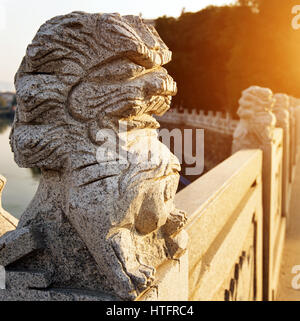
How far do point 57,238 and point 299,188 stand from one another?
615 inches

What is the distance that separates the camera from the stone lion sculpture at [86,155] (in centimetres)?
151

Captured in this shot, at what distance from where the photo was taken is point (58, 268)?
162 cm

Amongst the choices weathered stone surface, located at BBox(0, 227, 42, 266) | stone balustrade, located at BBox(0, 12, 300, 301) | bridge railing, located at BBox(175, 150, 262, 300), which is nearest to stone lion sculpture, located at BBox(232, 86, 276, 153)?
bridge railing, located at BBox(175, 150, 262, 300)

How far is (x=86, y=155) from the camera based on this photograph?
1.54 m

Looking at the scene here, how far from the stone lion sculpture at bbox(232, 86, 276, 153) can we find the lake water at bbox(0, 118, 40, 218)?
132 inches

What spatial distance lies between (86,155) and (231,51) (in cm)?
2092

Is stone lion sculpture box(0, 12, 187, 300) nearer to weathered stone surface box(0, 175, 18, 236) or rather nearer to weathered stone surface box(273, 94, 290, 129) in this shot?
weathered stone surface box(0, 175, 18, 236)

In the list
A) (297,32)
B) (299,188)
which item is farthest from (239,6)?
(299,188)

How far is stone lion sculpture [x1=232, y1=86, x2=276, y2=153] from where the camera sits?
6637mm

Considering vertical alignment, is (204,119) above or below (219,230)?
below

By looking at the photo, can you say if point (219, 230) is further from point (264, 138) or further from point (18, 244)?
point (264, 138)

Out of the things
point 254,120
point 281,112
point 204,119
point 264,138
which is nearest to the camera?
point 264,138

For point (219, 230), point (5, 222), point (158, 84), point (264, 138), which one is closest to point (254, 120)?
point (264, 138)

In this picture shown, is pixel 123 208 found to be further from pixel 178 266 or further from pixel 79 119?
pixel 178 266
